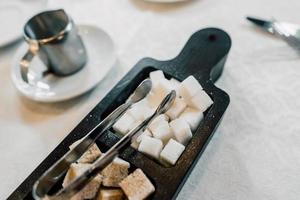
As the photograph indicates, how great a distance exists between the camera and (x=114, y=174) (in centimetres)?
39

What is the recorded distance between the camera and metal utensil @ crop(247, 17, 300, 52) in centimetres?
60

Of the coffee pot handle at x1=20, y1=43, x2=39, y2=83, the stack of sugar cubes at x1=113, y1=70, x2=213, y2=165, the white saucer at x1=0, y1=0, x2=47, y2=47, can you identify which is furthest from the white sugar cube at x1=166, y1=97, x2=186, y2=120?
the white saucer at x1=0, y1=0, x2=47, y2=47

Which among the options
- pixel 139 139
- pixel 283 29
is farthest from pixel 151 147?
pixel 283 29

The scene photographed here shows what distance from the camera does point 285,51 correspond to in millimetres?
610

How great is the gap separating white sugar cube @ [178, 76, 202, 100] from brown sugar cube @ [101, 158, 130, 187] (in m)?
0.14

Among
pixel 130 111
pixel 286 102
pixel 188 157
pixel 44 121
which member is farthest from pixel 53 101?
pixel 286 102

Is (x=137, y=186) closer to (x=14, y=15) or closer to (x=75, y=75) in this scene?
(x=75, y=75)

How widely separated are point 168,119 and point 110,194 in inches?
5.5

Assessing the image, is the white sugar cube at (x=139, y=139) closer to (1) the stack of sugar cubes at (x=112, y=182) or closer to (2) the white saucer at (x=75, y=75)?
(1) the stack of sugar cubes at (x=112, y=182)

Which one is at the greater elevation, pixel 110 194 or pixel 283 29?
pixel 283 29

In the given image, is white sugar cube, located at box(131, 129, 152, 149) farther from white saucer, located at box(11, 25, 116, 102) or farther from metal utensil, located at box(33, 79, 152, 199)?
white saucer, located at box(11, 25, 116, 102)

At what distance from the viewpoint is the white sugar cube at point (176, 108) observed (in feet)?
1.50

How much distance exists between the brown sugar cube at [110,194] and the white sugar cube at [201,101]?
0.17 metres

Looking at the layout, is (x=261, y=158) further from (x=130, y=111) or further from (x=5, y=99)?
(x=5, y=99)
